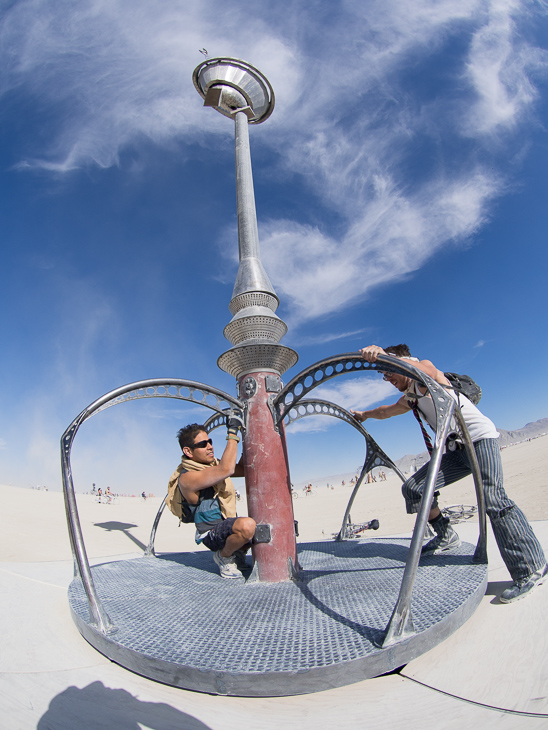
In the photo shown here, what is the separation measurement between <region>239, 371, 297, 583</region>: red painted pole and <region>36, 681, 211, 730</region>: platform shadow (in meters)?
1.81

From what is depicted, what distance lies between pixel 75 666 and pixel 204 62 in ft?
27.2

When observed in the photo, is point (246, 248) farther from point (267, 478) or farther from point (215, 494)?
point (215, 494)

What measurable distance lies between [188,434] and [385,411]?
211 centimetres

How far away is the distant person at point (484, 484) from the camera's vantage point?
2.71 meters

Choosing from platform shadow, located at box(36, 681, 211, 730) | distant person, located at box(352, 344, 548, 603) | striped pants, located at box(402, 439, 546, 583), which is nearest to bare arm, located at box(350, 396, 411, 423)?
distant person, located at box(352, 344, 548, 603)

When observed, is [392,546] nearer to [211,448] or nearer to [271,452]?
[271,452]

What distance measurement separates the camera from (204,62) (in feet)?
22.0

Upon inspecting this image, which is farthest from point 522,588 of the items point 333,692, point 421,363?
point 421,363

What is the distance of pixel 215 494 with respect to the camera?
4.19 meters

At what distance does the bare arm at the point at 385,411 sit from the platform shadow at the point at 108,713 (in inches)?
115

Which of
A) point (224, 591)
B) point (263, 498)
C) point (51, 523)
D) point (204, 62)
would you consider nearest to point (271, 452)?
point (263, 498)

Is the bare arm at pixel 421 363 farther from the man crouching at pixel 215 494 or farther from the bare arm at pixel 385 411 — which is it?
the man crouching at pixel 215 494

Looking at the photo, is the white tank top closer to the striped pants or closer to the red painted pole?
the striped pants


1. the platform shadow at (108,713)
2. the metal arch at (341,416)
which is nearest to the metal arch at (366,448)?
the metal arch at (341,416)
